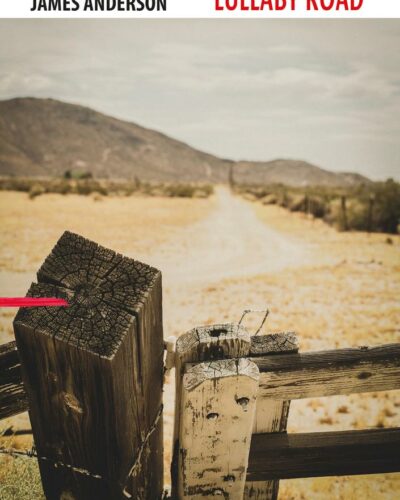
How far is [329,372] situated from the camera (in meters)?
1.28

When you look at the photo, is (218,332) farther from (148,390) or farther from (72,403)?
(72,403)

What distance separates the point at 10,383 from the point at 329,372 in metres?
1.17

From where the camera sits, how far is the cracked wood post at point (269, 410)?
127 centimetres

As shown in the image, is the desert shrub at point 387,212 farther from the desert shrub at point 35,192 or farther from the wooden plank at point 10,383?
the desert shrub at point 35,192

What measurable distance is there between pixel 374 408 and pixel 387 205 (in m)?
14.7

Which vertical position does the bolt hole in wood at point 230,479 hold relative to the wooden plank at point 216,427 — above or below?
below

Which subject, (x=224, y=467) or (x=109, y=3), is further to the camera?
(x=109, y=3)

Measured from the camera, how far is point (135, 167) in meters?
135

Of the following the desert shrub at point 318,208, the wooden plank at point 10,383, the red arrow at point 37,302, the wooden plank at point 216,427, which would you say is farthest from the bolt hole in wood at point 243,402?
the desert shrub at point 318,208

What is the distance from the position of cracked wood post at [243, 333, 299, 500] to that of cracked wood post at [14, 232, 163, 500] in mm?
410

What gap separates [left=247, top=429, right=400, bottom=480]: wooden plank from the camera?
1.38m

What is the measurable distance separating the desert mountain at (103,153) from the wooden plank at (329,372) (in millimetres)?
114121

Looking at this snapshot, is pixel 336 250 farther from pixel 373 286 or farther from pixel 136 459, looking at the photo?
pixel 136 459

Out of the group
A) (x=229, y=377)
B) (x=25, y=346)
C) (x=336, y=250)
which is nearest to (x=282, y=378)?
(x=229, y=377)
